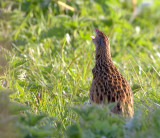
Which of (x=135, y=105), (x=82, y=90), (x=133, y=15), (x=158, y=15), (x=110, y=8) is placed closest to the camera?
(x=135, y=105)

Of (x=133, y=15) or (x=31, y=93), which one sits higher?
(x=133, y=15)

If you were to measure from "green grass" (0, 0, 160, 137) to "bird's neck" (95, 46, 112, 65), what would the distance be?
1.51ft

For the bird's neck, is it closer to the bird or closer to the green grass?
the bird

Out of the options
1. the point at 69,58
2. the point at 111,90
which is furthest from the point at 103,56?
Answer: the point at 69,58

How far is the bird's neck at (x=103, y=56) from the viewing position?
11.3ft

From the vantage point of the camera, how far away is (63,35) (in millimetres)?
5164

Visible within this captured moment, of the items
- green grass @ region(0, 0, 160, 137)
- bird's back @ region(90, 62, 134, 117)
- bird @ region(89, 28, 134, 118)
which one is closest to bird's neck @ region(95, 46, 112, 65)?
bird @ region(89, 28, 134, 118)

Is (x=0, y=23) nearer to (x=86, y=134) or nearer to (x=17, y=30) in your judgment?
(x=17, y=30)

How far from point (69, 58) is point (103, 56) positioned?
139cm

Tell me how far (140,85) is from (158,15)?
491 cm

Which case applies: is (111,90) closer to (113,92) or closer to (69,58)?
(113,92)

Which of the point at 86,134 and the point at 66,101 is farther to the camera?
the point at 66,101

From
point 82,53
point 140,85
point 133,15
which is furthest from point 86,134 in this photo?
point 133,15

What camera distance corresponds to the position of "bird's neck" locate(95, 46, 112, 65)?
3.44 metres
